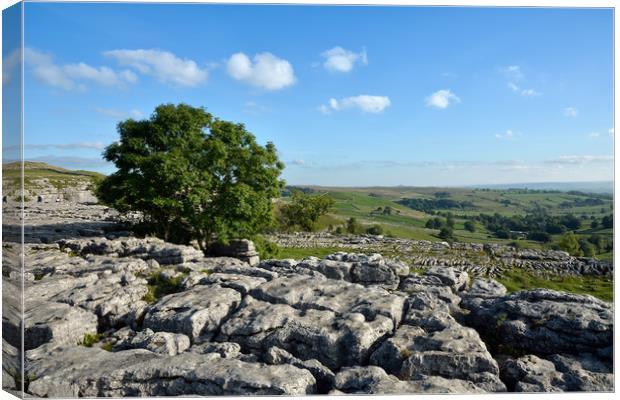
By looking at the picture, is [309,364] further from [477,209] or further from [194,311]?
[477,209]

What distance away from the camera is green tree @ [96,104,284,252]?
20.8 m

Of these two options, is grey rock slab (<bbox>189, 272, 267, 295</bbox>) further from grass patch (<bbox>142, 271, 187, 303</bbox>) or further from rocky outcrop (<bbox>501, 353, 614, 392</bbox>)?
rocky outcrop (<bbox>501, 353, 614, 392</bbox>)

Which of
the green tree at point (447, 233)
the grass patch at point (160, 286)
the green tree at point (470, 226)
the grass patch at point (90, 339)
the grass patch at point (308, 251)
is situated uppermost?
the green tree at point (470, 226)

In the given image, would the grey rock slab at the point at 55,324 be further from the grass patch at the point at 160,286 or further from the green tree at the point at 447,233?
the green tree at the point at 447,233

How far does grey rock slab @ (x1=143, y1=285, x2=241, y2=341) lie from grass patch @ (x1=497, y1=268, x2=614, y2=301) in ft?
45.6

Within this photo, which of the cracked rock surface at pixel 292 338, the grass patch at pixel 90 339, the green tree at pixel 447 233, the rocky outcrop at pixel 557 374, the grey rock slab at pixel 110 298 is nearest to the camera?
the cracked rock surface at pixel 292 338

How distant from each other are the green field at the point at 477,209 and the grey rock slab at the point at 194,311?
369 inches

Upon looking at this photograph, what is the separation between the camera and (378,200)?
1251 inches

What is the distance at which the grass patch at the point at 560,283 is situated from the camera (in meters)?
16.9

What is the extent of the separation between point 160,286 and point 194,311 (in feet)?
12.8

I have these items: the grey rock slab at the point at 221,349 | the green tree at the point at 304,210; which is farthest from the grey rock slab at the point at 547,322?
the green tree at the point at 304,210

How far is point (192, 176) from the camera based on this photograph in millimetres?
20594

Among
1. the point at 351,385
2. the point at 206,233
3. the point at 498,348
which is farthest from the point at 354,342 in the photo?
the point at 206,233

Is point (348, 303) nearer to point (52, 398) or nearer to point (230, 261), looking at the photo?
point (52, 398)
